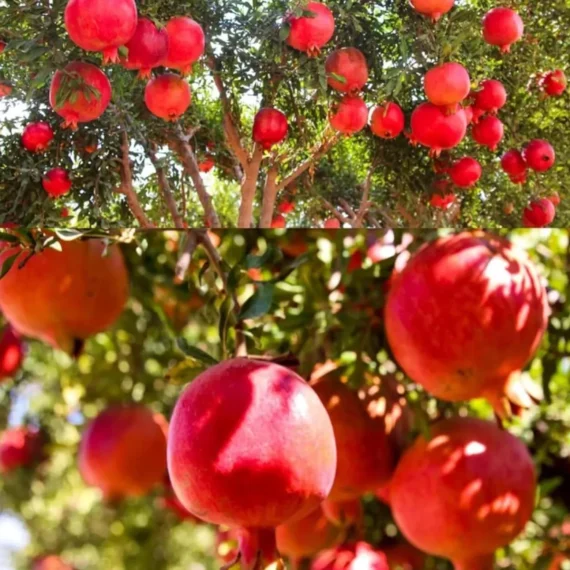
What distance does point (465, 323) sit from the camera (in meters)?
0.52

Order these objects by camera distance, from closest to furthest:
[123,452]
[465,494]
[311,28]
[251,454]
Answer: [251,454] < [465,494] < [123,452] < [311,28]

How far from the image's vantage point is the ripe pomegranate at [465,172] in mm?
854

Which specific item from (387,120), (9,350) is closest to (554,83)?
(387,120)

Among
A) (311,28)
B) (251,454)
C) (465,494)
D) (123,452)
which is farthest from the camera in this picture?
(311,28)

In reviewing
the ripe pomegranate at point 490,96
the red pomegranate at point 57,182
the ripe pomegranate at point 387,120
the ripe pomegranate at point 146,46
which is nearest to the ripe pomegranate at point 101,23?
the ripe pomegranate at point 146,46

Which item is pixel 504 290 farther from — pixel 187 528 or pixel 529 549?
pixel 187 528

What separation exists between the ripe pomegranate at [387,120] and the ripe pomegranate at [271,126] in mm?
94

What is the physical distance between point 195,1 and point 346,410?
1.48 feet

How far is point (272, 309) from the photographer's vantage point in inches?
30.2

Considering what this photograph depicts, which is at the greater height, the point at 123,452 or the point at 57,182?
the point at 57,182

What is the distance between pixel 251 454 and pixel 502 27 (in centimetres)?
59

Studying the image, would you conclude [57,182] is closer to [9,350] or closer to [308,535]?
[9,350]

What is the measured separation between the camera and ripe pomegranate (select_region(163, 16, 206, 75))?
2.58 ft

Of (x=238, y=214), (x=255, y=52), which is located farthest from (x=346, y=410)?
(x=255, y=52)
